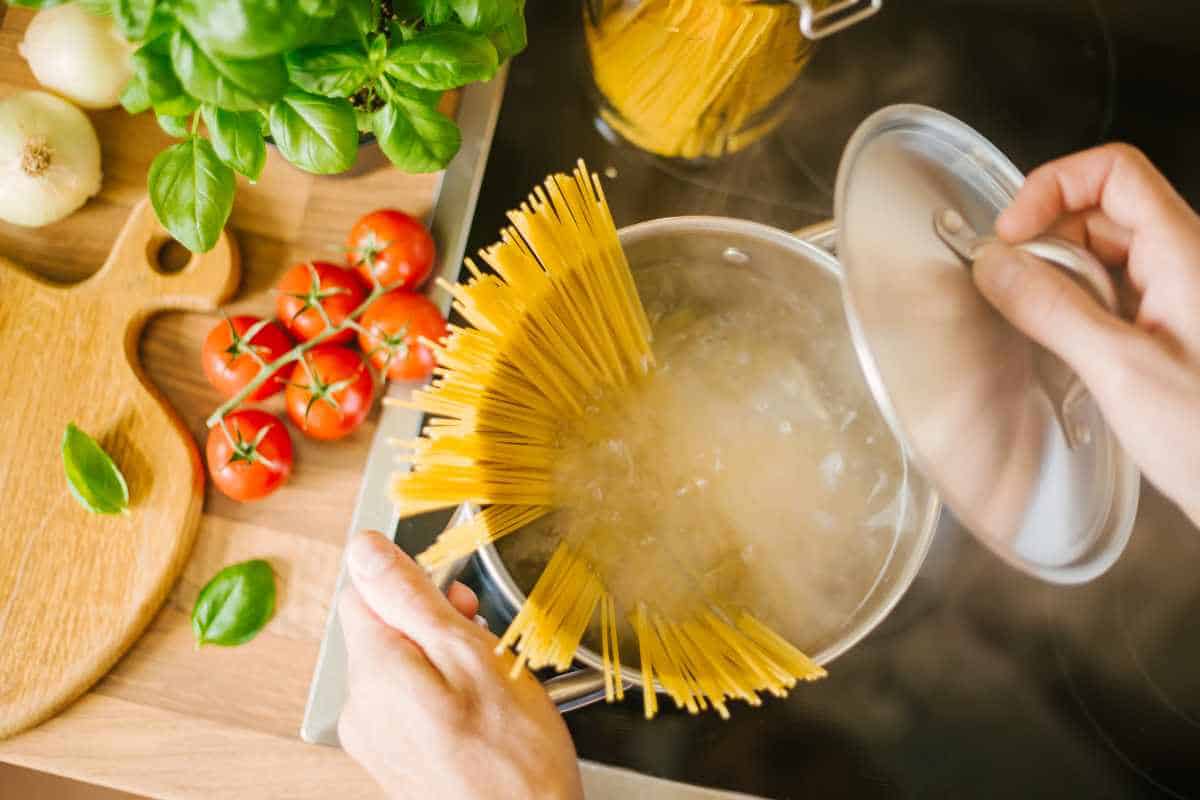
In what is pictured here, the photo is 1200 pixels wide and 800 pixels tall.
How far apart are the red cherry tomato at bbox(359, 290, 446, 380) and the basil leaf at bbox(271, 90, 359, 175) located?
167 mm

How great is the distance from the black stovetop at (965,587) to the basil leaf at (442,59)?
23 centimetres

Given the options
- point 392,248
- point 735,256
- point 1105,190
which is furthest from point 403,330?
point 1105,190

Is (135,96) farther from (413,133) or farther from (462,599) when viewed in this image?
(462,599)

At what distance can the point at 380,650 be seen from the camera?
56 cm

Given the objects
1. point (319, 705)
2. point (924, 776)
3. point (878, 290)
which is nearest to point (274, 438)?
point (319, 705)

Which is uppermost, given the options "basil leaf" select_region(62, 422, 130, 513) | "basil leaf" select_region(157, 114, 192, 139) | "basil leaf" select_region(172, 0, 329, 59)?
"basil leaf" select_region(172, 0, 329, 59)

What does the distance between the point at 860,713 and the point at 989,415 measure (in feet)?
1.03

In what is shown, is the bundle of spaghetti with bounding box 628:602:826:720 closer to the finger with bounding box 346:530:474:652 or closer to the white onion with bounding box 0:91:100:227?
the finger with bounding box 346:530:474:652

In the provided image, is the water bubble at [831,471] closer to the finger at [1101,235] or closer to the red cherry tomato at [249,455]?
the finger at [1101,235]

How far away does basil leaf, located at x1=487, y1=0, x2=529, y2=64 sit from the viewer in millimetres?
616

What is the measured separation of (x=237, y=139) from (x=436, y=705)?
1.25 ft

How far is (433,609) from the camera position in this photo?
22.0 inches

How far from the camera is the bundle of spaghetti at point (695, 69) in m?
0.63

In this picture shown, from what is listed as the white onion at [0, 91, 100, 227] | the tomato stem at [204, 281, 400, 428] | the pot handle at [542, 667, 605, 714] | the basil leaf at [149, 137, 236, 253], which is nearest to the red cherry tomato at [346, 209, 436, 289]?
the tomato stem at [204, 281, 400, 428]
